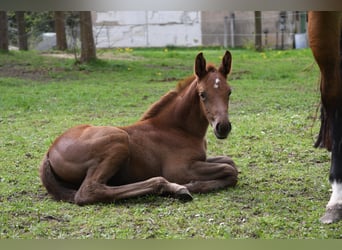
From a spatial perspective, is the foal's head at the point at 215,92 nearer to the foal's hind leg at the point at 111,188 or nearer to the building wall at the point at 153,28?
the foal's hind leg at the point at 111,188

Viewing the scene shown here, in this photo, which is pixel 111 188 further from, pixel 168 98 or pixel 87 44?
pixel 87 44

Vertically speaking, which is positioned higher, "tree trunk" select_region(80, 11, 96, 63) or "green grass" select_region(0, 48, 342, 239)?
"tree trunk" select_region(80, 11, 96, 63)

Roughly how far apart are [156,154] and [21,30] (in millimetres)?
7499

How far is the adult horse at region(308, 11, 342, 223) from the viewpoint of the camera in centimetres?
294

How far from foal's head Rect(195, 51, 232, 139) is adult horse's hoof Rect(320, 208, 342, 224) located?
71 centimetres

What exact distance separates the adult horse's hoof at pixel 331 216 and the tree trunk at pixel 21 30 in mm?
7228

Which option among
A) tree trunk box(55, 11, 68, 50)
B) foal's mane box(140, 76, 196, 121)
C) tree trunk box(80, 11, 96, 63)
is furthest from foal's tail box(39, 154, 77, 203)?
tree trunk box(55, 11, 68, 50)

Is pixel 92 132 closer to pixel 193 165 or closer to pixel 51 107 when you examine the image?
pixel 193 165

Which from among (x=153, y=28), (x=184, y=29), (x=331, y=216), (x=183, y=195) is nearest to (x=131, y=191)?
(x=183, y=195)

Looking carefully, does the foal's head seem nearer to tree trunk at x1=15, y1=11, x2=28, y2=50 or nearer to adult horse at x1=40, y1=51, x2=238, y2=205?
adult horse at x1=40, y1=51, x2=238, y2=205

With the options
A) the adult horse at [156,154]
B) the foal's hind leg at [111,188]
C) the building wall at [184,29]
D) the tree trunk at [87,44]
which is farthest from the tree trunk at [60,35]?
the foal's hind leg at [111,188]

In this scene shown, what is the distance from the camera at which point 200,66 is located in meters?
3.65

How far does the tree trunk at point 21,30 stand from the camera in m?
9.82

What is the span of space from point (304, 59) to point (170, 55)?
1881 millimetres
